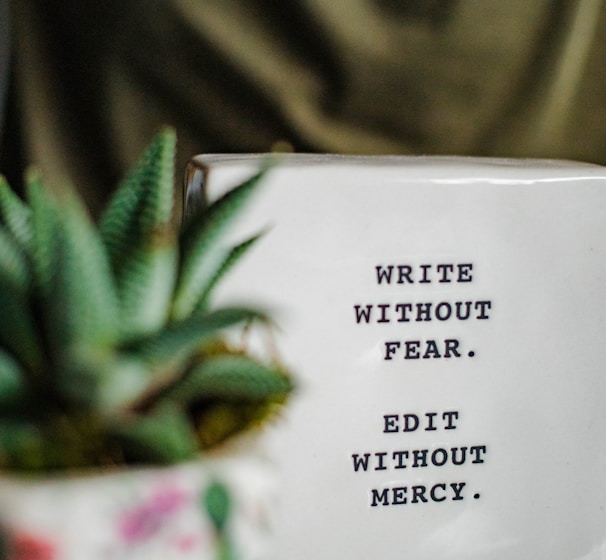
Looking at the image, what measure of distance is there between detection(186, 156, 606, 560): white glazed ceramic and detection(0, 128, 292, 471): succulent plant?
0.44 feet

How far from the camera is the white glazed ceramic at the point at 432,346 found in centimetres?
58

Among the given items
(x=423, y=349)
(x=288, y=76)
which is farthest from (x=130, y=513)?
(x=288, y=76)

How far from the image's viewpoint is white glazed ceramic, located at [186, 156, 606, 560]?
0.58 metres

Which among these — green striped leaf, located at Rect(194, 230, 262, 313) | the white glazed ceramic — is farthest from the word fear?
green striped leaf, located at Rect(194, 230, 262, 313)

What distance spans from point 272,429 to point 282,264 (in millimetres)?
119

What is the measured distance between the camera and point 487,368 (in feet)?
2.05

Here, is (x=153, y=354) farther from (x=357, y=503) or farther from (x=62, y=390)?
(x=357, y=503)

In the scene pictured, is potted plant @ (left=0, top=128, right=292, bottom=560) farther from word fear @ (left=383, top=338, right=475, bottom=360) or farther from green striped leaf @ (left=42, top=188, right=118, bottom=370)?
word fear @ (left=383, top=338, right=475, bottom=360)

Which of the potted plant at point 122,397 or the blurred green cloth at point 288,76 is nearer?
the potted plant at point 122,397

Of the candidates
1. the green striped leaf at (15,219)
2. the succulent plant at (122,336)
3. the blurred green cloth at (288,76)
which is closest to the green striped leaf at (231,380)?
the succulent plant at (122,336)

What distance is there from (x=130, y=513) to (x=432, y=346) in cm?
30

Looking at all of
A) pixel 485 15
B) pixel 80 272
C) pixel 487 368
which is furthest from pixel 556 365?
pixel 80 272

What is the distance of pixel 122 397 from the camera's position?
37 cm

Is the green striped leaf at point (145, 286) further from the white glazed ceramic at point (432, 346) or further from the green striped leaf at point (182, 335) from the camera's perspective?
the white glazed ceramic at point (432, 346)
